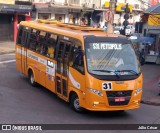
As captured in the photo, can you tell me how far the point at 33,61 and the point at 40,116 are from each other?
4351 millimetres

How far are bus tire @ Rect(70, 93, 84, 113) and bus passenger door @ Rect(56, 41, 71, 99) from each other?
1.16 feet

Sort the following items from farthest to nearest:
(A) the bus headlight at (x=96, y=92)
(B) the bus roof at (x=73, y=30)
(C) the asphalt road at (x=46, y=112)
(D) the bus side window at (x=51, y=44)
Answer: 1. (D) the bus side window at (x=51, y=44)
2. (B) the bus roof at (x=73, y=30)
3. (A) the bus headlight at (x=96, y=92)
4. (C) the asphalt road at (x=46, y=112)

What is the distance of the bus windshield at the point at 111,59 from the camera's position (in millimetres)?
10867

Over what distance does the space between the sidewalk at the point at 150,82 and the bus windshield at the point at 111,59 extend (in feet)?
10.4

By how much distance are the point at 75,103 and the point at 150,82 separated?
765 cm

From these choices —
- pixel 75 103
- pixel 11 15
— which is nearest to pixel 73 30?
pixel 75 103

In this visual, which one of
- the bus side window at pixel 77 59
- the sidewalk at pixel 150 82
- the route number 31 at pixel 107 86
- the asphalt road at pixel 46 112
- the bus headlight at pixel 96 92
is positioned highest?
the bus side window at pixel 77 59

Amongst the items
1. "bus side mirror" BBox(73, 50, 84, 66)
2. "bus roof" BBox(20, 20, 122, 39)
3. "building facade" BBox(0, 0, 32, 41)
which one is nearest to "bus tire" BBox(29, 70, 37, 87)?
"bus roof" BBox(20, 20, 122, 39)

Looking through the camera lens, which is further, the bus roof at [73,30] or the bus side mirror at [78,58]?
the bus roof at [73,30]

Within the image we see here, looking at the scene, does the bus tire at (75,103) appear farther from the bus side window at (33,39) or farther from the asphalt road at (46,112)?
the bus side window at (33,39)

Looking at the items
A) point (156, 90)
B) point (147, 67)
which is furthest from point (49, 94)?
point (147, 67)

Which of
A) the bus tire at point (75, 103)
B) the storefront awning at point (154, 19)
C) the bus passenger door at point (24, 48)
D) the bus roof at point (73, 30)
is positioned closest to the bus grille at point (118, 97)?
the bus tire at point (75, 103)

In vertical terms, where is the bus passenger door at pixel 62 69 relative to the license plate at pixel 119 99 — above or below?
above

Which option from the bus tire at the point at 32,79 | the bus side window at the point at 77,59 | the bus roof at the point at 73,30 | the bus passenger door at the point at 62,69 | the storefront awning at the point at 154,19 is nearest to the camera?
the bus side window at the point at 77,59
